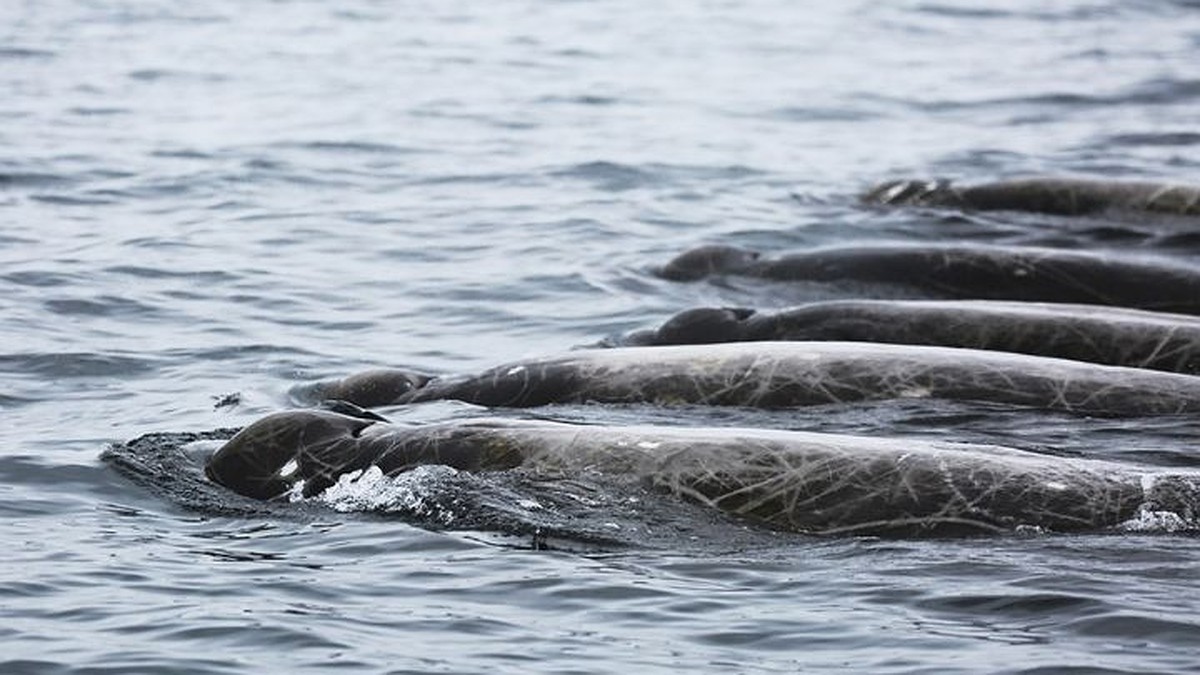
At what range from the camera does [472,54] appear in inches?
1302

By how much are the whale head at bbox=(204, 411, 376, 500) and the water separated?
13.5 inches

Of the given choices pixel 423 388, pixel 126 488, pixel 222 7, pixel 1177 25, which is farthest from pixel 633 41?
pixel 126 488

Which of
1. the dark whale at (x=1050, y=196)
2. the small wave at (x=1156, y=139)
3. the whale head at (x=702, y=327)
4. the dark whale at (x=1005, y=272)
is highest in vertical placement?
the small wave at (x=1156, y=139)

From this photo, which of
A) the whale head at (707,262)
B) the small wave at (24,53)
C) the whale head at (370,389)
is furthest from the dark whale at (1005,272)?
the small wave at (24,53)

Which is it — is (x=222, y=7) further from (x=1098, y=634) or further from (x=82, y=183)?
(x=1098, y=634)

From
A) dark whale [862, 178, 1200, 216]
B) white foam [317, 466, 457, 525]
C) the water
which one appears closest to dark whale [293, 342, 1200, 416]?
the water

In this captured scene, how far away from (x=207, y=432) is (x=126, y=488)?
46.6 inches

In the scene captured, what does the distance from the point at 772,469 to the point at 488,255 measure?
8.86 metres

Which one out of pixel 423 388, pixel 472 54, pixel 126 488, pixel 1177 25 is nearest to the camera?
pixel 126 488

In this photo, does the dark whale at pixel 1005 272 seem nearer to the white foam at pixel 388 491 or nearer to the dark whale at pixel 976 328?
the dark whale at pixel 976 328

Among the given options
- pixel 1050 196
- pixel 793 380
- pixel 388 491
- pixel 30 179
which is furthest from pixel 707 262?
pixel 388 491

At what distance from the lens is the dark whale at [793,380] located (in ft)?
43.9

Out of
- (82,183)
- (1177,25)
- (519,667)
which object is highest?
(1177,25)

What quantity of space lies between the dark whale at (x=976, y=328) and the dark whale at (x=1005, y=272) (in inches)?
41.2
